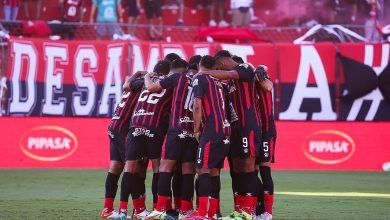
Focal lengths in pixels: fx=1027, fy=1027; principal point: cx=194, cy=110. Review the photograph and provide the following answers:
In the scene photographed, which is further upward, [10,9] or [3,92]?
[10,9]

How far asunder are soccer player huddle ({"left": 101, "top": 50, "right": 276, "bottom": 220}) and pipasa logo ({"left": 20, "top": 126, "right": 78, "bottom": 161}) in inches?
370

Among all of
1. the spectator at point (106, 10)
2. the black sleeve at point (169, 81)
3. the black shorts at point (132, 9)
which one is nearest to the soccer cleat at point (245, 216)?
the black sleeve at point (169, 81)

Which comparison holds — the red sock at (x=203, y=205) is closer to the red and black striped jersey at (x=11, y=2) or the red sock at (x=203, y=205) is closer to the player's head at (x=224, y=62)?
the player's head at (x=224, y=62)

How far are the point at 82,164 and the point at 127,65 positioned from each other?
9.02 ft

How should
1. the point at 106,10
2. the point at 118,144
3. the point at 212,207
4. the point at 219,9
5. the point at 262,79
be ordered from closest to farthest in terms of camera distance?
the point at 212,207 < the point at 262,79 < the point at 118,144 < the point at 106,10 < the point at 219,9

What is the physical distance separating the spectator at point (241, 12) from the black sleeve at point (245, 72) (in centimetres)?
1510

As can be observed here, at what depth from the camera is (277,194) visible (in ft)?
58.5

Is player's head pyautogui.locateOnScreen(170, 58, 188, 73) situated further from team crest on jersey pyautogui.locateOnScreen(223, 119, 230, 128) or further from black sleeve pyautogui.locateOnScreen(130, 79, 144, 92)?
team crest on jersey pyautogui.locateOnScreen(223, 119, 230, 128)

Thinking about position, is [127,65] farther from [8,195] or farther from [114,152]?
[114,152]

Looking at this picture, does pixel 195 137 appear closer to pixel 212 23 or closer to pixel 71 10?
pixel 71 10

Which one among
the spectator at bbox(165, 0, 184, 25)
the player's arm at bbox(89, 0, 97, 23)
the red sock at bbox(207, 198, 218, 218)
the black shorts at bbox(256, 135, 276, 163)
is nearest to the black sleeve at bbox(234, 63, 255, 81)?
the black shorts at bbox(256, 135, 276, 163)

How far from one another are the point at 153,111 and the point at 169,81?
581 mm

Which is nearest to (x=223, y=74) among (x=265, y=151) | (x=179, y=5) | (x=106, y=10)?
(x=265, y=151)

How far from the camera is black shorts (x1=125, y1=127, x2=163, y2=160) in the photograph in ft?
45.1
